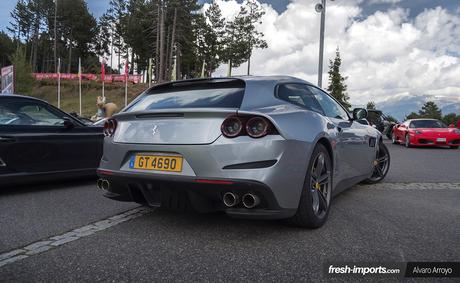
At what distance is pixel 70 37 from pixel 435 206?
8401 centimetres

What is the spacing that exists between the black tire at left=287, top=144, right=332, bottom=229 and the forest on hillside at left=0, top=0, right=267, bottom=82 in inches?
1843

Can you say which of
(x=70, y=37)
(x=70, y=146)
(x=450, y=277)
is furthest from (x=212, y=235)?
(x=70, y=37)

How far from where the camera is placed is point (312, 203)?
132 inches

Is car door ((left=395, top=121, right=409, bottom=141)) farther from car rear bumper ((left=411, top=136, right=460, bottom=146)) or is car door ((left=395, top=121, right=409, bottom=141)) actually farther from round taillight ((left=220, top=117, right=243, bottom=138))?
round taillight ((left=220, top=117, right=243, bottom=138))

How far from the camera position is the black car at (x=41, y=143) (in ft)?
16.4

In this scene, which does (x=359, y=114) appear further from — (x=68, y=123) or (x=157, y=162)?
(x=68, y=123)

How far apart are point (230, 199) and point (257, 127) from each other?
57cm

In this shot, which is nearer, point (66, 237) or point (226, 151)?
point (226, 151)

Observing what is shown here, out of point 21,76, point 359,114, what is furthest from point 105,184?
point 21,76

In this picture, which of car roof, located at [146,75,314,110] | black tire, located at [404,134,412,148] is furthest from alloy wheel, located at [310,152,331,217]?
black tire, located at [404,134,412,148]

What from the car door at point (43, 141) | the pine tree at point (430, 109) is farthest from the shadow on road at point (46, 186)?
the pine tree at point (430, 109)

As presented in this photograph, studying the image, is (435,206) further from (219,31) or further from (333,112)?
(219,31)

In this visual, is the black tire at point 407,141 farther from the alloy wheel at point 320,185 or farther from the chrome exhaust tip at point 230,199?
the chrome exhaust tip at point 230,199

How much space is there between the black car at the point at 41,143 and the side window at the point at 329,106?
3.39 m
